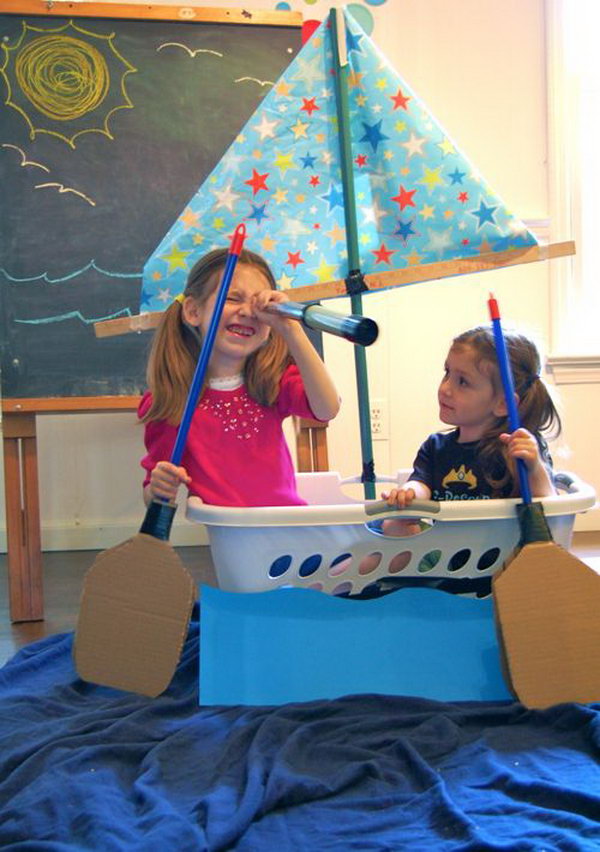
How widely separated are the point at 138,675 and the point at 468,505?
51cm

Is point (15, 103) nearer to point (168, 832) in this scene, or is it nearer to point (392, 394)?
point (392, 394)

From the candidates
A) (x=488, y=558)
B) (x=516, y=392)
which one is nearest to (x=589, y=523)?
(x=516, y=392)

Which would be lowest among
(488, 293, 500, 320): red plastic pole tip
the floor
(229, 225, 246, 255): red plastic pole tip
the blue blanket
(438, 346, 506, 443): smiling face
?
the floor

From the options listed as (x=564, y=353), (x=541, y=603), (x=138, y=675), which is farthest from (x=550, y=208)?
(x=138, y=675)

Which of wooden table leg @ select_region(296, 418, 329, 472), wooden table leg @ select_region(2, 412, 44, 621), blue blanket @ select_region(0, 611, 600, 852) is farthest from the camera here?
wooden table leg @ select_region(296, 418, 329, 472)

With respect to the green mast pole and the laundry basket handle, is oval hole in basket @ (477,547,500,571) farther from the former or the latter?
the green mast pole

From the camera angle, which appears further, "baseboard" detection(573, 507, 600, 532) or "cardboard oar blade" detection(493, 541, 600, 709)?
"baseboard" detection(573, 507, 600, 532)

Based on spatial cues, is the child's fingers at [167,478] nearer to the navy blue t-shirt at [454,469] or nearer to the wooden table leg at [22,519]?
the navy blue t-shirt at [454,469]

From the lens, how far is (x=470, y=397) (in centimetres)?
144

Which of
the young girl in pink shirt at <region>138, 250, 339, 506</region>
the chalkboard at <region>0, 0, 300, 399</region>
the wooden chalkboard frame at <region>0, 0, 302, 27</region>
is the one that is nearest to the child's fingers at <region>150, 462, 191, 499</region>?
the young girl in pink shirt at <region>138, 250, 339, 506</region>

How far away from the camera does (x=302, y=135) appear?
4.96ft

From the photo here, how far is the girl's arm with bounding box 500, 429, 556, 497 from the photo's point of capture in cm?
120

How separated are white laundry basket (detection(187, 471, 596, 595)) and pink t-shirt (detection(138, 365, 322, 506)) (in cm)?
16

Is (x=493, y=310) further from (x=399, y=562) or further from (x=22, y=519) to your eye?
(x=22, y=519)
